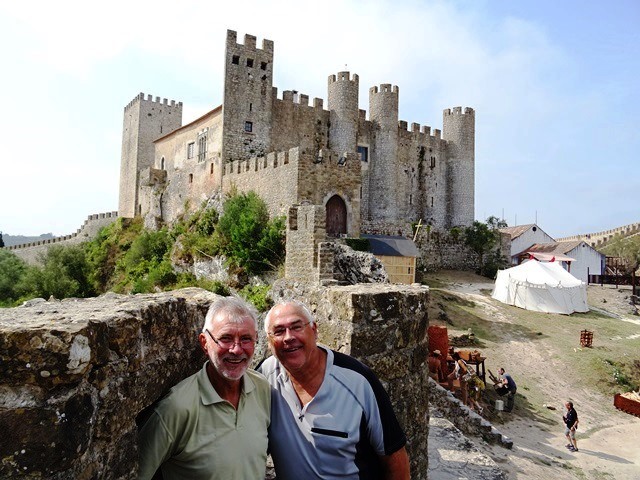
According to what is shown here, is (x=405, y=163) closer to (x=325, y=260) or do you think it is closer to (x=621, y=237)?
(x=325, y=260)

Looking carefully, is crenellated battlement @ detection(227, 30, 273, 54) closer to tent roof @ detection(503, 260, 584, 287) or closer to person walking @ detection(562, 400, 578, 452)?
tent roof @ detection(503, 260, 584, 287)

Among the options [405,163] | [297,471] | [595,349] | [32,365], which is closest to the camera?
[32,365]

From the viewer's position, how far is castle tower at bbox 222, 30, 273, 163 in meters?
27.8

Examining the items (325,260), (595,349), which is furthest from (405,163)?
(325,260)

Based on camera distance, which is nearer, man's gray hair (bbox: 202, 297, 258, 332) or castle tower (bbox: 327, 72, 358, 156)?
man's gray hair (bbox: 202, 297, 258, 332)

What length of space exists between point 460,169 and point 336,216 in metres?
21.3

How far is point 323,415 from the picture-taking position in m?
2.80

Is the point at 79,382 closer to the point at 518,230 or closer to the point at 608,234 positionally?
the point at 518,230

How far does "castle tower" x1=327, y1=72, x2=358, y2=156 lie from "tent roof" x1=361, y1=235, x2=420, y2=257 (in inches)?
352

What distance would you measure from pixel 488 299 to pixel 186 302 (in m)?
29.4

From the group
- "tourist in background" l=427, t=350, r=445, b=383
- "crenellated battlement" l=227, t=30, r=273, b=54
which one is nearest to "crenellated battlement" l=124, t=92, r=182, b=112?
"crenellated battlement" l=227, t=30, r=273, b=54

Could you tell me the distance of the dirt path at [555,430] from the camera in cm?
1157

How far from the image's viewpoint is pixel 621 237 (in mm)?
55875

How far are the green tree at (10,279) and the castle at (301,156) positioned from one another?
29.5 feet
